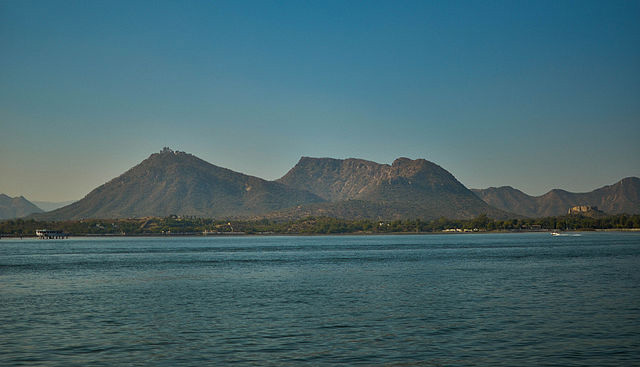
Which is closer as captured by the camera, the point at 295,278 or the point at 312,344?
the point at 312,344

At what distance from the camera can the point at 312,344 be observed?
37.5 metres

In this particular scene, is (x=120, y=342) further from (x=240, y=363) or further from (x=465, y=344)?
(x=465, y=344)

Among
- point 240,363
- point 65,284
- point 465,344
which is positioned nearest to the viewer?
point 240,363

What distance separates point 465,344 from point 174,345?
17.7m

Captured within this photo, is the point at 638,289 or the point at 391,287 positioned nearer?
the point at 638,289

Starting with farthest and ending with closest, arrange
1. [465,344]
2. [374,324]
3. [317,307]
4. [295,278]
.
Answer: [295,278]
[317,307]
[374,324]
[465,344]

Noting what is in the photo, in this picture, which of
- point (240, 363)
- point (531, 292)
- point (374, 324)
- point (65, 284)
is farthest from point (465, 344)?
point (65, 284)

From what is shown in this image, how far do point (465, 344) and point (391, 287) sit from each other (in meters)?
33.5

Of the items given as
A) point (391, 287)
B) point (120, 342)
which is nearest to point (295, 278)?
point (391, 287)

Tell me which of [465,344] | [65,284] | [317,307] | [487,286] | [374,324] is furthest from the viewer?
[65,284]

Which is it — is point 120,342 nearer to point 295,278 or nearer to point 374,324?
point 374,324

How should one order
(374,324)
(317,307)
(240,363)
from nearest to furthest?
(240,363) → (374,324) → (317,307)

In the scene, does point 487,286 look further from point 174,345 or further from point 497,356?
point 174,345

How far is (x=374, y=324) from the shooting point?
144 ft
